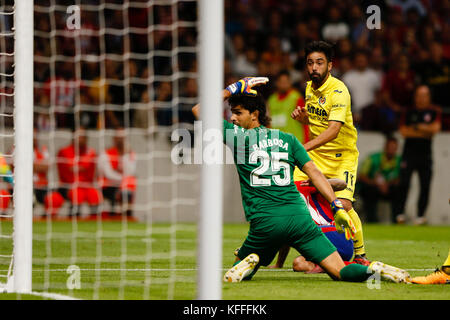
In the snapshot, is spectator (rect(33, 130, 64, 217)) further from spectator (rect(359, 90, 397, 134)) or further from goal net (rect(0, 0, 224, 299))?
spectator (rect(359, 90, 397, 134))

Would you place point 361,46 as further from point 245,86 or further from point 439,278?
point 439,278

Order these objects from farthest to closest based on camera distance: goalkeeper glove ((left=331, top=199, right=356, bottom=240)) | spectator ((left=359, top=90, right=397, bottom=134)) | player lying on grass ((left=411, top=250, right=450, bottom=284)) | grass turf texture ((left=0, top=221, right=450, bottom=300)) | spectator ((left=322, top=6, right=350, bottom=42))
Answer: spectator ((left=322, top=6, right=350, bottom=42)), spectator ((left=359, top=90, right=397, bottom=134)), player lying on grass ((left=411, top=250, right=450, bottom=284)), goalkeeper glove ((left=331, top=199, right=356, bottom=240)), grass turf texture ((left=0, top=221, right=450, bottom=300))

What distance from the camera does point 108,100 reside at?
13.3m

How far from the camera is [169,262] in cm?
793

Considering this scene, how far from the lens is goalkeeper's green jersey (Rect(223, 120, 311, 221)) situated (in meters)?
6.29

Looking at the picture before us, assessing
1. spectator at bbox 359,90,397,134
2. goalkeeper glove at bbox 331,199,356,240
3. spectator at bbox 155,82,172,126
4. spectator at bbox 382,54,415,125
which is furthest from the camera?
spectator at bbox 382,54,415,125

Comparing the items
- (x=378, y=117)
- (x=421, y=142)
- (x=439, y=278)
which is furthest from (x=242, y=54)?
(x=439, y=278)

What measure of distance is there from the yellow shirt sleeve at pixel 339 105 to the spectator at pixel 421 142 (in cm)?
616

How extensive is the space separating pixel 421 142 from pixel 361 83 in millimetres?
1558

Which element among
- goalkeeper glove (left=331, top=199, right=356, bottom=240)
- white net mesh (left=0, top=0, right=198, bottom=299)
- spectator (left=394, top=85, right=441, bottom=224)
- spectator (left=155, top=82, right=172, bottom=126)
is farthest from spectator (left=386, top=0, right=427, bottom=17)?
goalkeeper glove (left=331, top=199, right=356, bottom=240)

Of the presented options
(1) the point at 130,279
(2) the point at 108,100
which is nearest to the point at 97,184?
(2) the point at 108,100

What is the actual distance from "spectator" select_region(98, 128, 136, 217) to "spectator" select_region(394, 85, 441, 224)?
444 centimetres

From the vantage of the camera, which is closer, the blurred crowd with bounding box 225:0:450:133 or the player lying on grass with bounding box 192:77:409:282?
the player lying on grass with bounding box 192:77:409:282
